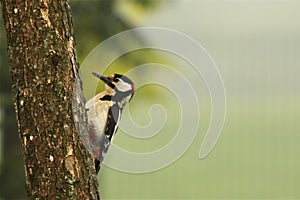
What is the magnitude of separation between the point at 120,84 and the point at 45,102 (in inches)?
46.2

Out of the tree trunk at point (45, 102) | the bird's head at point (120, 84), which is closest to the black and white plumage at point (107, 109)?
the bird's head at point (120, 84)

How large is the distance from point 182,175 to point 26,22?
1479 cm

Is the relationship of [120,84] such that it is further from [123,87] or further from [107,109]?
[107,109]

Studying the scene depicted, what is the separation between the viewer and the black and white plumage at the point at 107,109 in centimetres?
Result: 560

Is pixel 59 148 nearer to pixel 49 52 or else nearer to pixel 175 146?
pixel 49 52

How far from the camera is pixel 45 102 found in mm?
4512

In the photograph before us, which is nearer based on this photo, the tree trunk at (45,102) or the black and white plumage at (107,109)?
the tree trunk at (45,102)

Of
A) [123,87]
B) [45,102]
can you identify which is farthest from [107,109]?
[45,102]

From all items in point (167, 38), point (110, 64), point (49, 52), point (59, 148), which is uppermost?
point (110, 64)

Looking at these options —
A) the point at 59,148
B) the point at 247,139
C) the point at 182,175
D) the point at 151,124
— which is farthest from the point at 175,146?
the point at 247,139

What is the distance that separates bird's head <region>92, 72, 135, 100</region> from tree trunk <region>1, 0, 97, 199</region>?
1.07 meters

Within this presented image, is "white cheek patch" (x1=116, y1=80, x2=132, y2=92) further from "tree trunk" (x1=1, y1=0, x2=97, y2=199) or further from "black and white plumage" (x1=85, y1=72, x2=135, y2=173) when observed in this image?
"tree trunk" (x1=1, y1=0, x2=97, y2=199)

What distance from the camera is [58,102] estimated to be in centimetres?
452

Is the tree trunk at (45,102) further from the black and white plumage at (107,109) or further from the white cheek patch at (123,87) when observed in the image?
the white cheek patch at (123,87)
